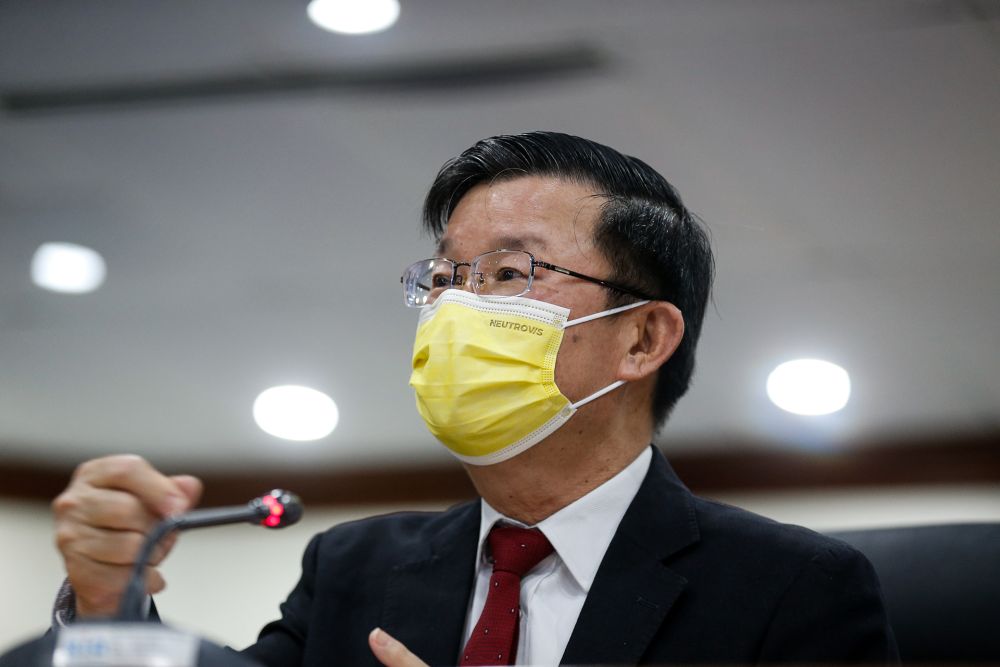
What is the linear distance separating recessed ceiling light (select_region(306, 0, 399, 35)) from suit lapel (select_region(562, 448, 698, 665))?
1684 millimetres

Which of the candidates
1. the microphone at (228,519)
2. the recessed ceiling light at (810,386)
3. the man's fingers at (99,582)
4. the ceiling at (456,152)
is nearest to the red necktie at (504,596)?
the man's fingers at (99,582)

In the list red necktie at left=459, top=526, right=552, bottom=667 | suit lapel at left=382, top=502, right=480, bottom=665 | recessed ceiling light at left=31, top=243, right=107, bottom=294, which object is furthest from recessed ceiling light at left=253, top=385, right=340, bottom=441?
red necktie at left=459, top=526, right=552, bottom=667

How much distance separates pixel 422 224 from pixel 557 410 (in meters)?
0.51

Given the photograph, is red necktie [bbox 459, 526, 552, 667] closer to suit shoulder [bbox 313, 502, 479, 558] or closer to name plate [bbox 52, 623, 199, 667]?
suit shoulder [bbox 313, 502, 479, 558]

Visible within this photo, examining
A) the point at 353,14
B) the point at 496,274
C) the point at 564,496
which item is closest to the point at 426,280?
the point at 496,274

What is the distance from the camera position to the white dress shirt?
4.98 feet

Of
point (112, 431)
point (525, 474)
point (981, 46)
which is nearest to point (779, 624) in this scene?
point (525, 474)

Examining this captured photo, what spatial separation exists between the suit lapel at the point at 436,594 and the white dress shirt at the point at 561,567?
0.02 m

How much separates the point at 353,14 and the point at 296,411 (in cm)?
279

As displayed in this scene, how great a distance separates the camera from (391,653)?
134 centimetres

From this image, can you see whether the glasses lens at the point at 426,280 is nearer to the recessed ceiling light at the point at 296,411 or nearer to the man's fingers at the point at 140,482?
the man's fingers at the point at 140,482

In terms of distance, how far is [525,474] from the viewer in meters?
1.65

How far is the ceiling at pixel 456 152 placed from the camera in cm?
290

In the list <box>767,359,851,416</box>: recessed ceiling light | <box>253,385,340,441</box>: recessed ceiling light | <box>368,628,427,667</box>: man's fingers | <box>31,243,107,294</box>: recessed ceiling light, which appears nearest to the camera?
<box>368,628,427,667</box>: man's fingers
